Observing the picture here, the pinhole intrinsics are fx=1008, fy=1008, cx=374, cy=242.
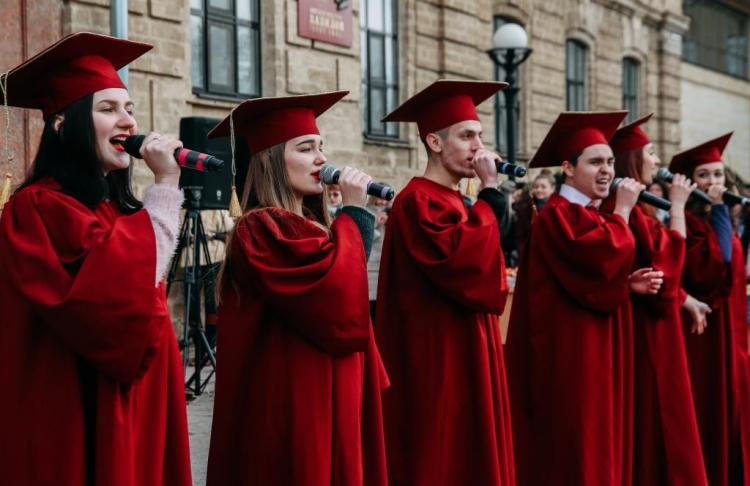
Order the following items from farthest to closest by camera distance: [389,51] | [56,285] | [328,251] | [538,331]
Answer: [389,51] < [538,331] < [328,251] < [56,285]

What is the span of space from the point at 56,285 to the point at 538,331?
9.52 ft

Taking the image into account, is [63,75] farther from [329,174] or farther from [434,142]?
[434,142]

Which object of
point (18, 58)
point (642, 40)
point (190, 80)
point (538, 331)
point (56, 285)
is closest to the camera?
point (56, 285)

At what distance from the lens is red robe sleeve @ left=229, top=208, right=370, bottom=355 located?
11.5ft

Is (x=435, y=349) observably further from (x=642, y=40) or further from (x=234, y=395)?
(x=642, y=40)

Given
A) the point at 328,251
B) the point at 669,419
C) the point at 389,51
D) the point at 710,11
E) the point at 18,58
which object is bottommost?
the point at 669,419

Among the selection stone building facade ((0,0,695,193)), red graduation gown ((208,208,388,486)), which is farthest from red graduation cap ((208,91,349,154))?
stone building facade ((0,0,695,193))

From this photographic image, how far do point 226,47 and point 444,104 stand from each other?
283 inches

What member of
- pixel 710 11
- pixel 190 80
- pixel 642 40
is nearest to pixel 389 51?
pixel 190 80

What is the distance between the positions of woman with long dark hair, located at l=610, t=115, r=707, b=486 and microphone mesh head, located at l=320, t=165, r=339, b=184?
2212 millimetres

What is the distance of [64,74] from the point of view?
322 cm

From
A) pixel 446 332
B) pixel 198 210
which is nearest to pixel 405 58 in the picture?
A: pixel 198 210

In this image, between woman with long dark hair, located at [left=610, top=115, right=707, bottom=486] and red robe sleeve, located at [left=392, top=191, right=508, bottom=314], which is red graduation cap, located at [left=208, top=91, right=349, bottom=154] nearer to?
red robe sleeve, located at [left=392, top=191, right=508, bottom=314]

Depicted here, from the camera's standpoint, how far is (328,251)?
359 centimetres
